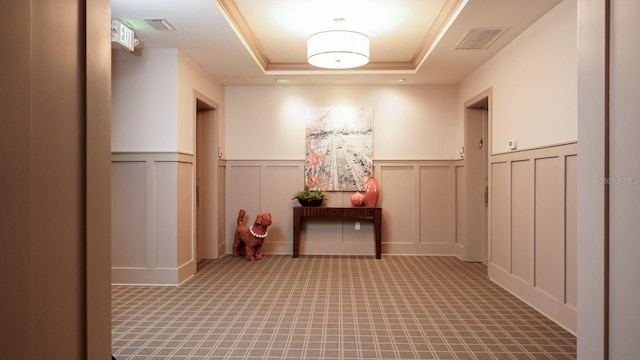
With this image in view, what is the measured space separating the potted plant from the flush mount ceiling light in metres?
2.23

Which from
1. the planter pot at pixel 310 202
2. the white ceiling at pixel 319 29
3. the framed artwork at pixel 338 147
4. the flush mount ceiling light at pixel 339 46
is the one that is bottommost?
the planter pot at pixel 310 202

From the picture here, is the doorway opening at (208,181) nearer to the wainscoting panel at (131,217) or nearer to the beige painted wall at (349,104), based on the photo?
the beige painted wall at (349,104)

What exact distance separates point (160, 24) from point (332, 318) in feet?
10.0

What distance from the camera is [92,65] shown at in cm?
92

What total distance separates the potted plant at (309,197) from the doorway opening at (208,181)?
3.97ft

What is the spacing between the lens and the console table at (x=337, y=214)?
224 inches

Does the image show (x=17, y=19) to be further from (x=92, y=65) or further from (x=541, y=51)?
(x=541, y=51)

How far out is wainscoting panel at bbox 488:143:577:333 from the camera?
3045 millimetres

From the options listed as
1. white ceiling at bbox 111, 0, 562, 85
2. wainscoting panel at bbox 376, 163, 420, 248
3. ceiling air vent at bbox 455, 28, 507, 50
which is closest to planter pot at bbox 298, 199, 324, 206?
wainscoting panel at bbox 376, 163, 420, 248

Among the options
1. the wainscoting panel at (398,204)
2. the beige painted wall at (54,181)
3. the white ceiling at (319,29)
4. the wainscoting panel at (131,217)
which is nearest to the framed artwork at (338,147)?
the wainscoting panel at (398,204)

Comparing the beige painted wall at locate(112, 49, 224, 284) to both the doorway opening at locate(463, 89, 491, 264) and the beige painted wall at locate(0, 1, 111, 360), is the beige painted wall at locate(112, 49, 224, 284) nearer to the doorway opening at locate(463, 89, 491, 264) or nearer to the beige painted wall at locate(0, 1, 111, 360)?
the beige painted wall at locate(0, 1, 111, 360)

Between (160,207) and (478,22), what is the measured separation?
12.1 ft

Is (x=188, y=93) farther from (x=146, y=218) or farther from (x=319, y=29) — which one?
(x=319, y=29)

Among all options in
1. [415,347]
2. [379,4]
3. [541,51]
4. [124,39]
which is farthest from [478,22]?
[124,39]
